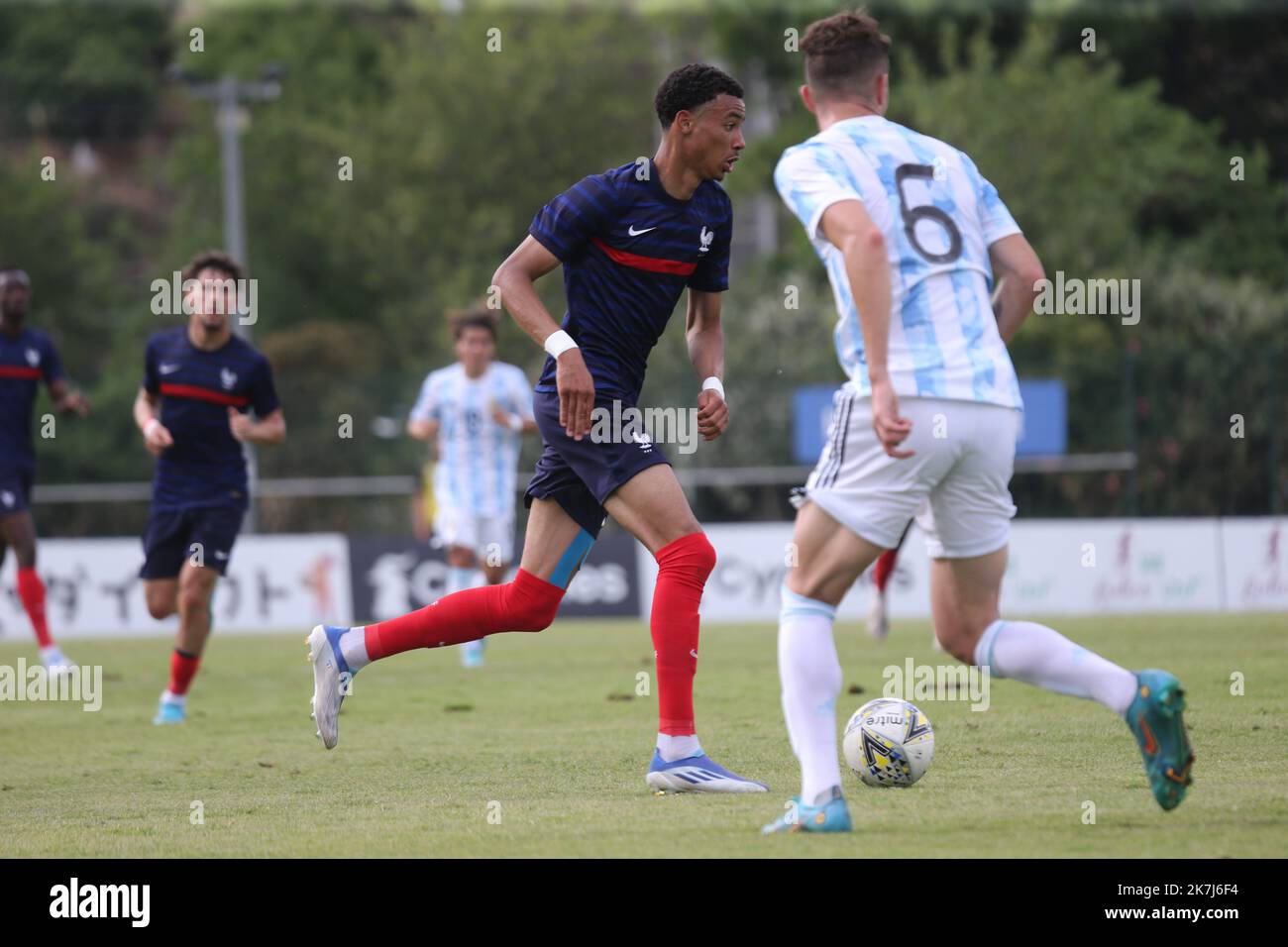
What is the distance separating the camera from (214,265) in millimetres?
10578

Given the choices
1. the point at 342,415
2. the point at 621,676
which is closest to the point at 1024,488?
the point at 342,415

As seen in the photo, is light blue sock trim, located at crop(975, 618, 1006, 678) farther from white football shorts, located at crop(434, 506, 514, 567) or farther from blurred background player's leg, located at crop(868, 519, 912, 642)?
white football shorts, located at crop(434, 506, 514, 567)

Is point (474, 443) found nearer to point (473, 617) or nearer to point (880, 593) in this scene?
point (880, 593)

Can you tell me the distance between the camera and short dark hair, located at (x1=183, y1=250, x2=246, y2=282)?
10.5 metres

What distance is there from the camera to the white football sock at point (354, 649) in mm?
7508

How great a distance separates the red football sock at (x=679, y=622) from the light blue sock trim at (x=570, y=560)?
35 centimetres

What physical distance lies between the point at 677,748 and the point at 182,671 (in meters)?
4.65

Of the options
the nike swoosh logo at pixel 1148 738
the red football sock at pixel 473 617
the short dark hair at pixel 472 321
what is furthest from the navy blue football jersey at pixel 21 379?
the nike swoosh logo at pixel 1148 738

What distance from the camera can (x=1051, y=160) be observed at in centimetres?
3359

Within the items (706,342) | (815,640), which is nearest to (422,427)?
(706,342)

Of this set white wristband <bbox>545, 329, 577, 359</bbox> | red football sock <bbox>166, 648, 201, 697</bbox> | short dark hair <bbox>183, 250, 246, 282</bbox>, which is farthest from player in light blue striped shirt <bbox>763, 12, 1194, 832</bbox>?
red football sock <bbox>166, 648, 201, 697</bbox>

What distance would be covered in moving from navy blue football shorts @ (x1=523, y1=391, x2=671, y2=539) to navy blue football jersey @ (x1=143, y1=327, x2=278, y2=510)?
3945 mm

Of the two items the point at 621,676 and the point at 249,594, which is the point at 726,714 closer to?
the point at 621,676
